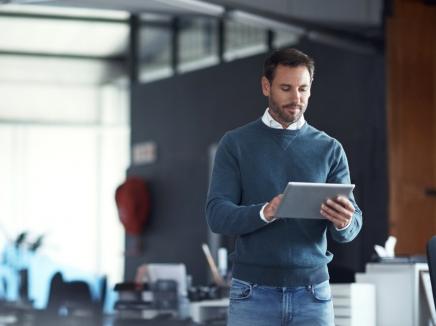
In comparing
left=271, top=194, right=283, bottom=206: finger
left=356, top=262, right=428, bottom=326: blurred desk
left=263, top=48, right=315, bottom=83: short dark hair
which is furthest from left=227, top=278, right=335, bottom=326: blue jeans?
left=356, top=262, right=428, bottom=326: blurred desk

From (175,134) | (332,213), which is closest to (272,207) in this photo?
(332,213)

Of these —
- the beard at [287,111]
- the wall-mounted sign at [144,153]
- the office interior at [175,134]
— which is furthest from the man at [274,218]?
the wall-mounted sign at [144,153]

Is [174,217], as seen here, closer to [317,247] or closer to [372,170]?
[372,170]

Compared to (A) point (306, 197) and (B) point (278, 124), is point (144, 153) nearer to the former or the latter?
(B) point (278, 124)

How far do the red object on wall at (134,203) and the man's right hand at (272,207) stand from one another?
11.4 m

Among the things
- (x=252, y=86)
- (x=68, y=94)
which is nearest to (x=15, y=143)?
(x=68, y=94)

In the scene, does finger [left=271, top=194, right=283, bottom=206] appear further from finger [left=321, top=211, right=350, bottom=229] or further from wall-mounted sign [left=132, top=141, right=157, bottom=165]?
wall-mounted sign [left=132, top=141, right=157, bottom=165]

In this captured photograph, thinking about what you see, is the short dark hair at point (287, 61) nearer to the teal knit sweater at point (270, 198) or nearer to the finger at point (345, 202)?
the teal knit sweater at point (270, 198)

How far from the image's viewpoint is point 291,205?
3111 mm

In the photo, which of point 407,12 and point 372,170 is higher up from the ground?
point 407,12

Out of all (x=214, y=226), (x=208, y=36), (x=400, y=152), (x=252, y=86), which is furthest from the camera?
(x=208, y=36)

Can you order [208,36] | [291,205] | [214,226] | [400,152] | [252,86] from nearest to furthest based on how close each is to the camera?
1. [291,205]
2. [214,226]
3. [400,152]
4. [252,86]
5. [208,36]

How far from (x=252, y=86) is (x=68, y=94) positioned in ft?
20.8

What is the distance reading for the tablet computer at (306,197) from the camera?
3.07 metres
